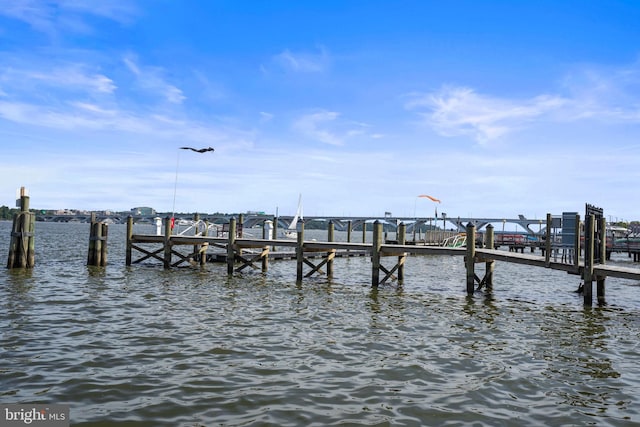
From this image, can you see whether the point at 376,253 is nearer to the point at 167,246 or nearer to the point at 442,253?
the point at 442,253

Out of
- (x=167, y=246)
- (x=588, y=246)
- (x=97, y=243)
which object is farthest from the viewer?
(x=167, y=246)

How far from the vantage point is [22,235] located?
25.5 m

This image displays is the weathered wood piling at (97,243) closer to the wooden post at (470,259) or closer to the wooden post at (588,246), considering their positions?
the wooden post at (470,259)

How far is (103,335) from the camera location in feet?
40.8

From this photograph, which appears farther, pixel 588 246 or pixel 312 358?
pixel 588 246

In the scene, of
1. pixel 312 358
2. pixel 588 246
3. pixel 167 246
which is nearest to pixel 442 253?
pixel 588 246

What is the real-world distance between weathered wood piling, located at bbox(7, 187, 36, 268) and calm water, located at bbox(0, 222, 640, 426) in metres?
5.23

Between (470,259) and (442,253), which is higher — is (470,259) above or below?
below

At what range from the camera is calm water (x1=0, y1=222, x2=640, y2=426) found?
8055 millimetres

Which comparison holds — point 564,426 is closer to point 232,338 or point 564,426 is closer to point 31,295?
point 232,338

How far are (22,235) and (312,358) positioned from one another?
2134 centimetres

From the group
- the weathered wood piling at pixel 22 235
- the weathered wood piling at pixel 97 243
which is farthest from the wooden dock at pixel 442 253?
the weathered wood piling at pixel 22 235

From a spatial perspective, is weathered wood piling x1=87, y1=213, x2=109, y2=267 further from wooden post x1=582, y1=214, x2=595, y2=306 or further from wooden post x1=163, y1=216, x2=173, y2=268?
wooden post x1=582, y1=214, x2=595, y2=306

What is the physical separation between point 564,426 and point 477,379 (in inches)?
86.3
